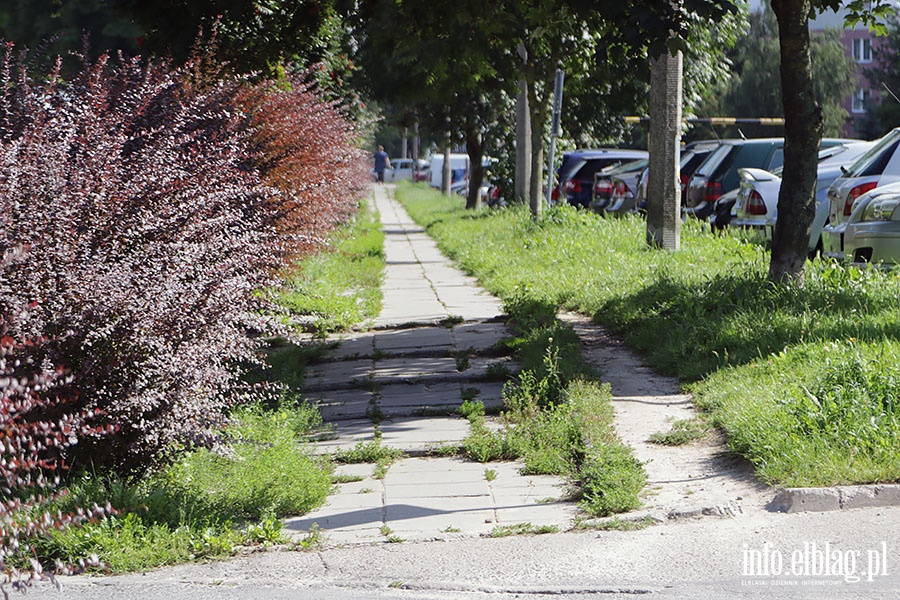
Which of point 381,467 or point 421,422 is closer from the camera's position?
point 381,467

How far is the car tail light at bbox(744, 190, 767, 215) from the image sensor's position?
48.4 feet

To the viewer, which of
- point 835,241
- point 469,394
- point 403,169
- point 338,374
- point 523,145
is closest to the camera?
point 469,394

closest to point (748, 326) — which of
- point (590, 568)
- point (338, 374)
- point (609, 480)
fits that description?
point (338, 374)

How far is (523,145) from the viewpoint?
24.8 meters

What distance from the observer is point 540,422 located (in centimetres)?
717

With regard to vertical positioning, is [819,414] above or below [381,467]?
above

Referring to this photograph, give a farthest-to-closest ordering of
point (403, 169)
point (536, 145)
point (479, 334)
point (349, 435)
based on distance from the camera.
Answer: point (403, 169) < point (536, 145) < point (479, 334) < point (349, 435)

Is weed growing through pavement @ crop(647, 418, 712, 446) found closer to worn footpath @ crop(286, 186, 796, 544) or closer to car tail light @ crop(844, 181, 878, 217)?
worn footpath @ crop(286, 186, 796, 544)

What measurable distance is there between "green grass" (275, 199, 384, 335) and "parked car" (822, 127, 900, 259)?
467 cm

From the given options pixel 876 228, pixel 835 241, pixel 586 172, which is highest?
pixel 586 172

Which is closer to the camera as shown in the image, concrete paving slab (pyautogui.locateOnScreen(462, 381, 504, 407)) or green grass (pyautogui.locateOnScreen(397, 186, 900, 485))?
green grass (pyautogui.locateOnScreen(397, 186, 900, 485))

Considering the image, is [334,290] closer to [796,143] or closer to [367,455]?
[796,143]

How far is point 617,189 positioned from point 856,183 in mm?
10801

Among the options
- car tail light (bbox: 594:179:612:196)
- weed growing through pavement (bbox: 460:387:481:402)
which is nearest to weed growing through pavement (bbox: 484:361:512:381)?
weed growing through pavement (bbox: 460:387:481:402)
